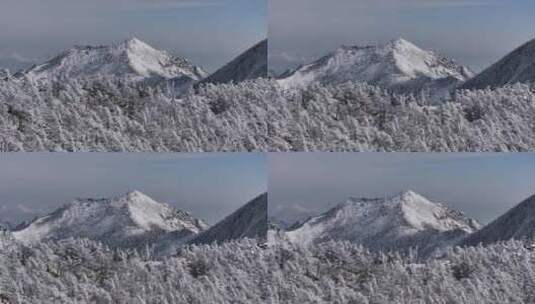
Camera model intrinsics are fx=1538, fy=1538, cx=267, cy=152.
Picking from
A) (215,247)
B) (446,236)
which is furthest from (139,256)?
(446,236)

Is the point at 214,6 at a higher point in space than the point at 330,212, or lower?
higher

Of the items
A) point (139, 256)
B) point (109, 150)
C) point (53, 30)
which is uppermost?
point (53, 30)

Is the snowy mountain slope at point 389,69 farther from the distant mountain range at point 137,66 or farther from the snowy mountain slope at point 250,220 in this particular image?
the snowy mountain slope at point 250,220

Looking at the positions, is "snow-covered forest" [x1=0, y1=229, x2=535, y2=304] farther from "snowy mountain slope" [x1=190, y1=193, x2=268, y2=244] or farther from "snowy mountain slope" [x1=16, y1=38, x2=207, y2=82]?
"snowy mountain slope" [x1=16, y1=38, x2=207, y2=82]

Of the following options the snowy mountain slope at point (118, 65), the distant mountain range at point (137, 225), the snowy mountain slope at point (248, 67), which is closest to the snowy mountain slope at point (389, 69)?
the snowy mountain slope at point (248, 67)

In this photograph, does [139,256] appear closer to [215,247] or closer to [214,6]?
[215,247]

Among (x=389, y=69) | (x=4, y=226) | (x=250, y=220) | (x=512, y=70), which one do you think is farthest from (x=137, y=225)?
(x=512, y=70)
